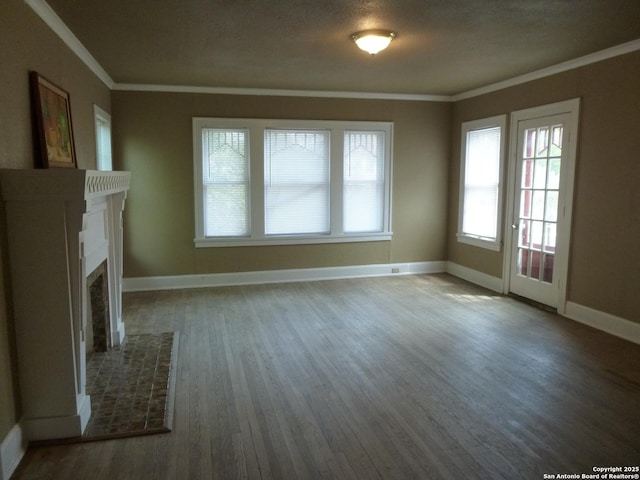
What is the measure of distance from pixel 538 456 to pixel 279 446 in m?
1.36

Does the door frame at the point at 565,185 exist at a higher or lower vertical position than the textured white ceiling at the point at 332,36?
lower

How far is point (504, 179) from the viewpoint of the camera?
5715 mm

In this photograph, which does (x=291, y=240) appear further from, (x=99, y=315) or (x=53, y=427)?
(x=53, y=427)

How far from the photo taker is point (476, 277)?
632cm

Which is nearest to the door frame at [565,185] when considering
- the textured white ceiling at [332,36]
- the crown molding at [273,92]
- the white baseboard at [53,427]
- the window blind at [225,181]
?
the textured white ceiling at [332,36]

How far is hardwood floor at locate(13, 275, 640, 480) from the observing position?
2.42 m

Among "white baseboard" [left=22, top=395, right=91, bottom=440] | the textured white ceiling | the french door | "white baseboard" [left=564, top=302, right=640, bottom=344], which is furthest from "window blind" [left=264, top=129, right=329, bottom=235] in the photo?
"white baseboard" [left=22, top=395, right=91, bottom=440]

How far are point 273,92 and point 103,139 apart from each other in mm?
2121

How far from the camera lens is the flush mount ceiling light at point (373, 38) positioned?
3578mm

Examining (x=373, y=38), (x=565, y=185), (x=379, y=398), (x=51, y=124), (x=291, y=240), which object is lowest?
(x=379, y=398)

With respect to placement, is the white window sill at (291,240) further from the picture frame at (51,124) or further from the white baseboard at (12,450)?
the white baseboard at (12,450)

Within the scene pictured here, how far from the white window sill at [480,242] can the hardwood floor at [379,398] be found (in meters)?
0.87

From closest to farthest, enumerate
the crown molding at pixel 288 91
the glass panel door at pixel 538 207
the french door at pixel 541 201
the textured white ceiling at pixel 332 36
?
1. the textured white ceiling at pixel 332 36
2. the crown molding at pixel 288 91
3. the french door at pixel 541 201
4. the glass panel door at pixel 538 207

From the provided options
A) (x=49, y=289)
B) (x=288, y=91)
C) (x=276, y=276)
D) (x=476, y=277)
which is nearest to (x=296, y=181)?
(x=288, y=91)
